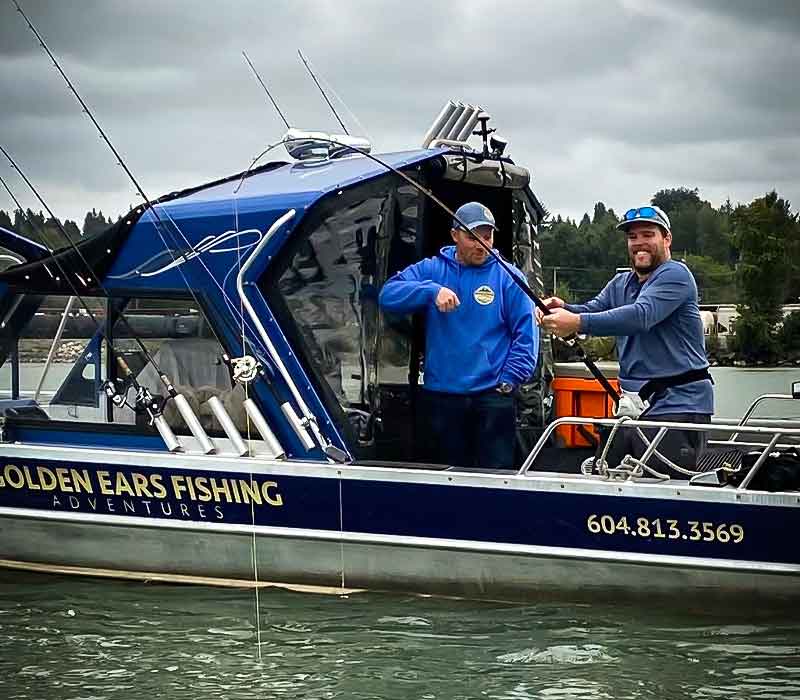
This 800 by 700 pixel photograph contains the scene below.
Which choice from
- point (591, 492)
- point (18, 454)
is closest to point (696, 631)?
point (591, 492)

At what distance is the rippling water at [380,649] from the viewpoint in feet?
19.9

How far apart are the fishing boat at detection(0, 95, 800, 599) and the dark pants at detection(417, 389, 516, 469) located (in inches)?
11.9

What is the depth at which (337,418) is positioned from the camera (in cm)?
743

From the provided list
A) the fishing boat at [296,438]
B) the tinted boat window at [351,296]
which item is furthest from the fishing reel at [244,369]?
the tinted boat window at [351,296]

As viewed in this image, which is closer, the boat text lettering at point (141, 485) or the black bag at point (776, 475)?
the black bag at point (776, 475)

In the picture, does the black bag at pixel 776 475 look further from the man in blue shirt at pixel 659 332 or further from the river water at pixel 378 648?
the river water at pixel 378 648

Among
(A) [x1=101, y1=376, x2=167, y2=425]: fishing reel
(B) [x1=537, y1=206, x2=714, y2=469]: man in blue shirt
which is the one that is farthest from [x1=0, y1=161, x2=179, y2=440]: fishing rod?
(B) [x1=537, y1=206, x2=714, y2=469]: man in blue shirt

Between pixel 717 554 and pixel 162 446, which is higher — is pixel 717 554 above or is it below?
below

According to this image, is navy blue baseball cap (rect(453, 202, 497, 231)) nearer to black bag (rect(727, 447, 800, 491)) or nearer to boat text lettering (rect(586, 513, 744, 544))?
boat text lettering (rect(586, 513, 744, 544))

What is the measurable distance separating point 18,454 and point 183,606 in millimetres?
1450

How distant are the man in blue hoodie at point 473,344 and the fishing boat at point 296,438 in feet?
1.18

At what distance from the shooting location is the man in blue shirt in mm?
6816

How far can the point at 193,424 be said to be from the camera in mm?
7430

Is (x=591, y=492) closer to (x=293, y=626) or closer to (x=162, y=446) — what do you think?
(x=293, y=626)
